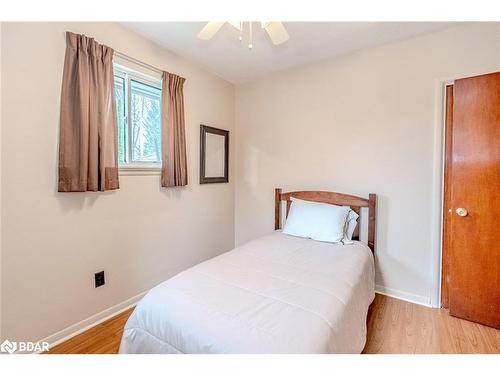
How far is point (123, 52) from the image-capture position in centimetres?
203

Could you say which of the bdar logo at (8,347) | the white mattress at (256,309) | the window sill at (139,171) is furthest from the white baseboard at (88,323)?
the window sill at (139,171)

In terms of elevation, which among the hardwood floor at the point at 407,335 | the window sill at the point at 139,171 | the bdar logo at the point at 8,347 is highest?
the window sill at the point at 139,171

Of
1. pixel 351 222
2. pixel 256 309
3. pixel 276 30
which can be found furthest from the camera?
pixel 351 222

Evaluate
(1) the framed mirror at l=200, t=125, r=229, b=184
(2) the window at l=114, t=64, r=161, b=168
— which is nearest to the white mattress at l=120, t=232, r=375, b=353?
(2) the window at l=114, t=64, r=161, b=168

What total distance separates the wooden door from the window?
8.48 feet

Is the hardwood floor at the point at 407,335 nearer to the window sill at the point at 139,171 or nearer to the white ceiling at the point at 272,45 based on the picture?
the window sill at the point at 139,171


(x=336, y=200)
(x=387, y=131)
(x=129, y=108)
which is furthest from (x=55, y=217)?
(x=387, y=131)

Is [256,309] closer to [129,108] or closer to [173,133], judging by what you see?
[173,133]

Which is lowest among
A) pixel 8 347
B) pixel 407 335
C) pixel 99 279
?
pixel 407 335

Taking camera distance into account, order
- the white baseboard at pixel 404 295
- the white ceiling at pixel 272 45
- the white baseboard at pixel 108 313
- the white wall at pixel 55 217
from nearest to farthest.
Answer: the white wall at pixel 55 217, the white baseboard at pixel 108 313, the white ceiling at pixel 272 45, the white baseboard at pixel 404 295

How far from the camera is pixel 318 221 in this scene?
7.81ft

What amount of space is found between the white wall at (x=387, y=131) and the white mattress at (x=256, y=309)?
0.80 metres

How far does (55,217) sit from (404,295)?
297cm

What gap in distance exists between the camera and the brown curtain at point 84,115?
65.7 inches
